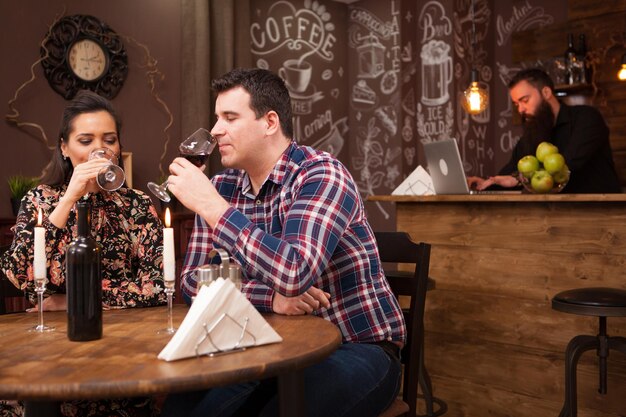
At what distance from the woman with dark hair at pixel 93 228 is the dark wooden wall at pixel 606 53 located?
3733mm

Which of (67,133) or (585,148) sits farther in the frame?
(585,148)

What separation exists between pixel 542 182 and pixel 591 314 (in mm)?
809

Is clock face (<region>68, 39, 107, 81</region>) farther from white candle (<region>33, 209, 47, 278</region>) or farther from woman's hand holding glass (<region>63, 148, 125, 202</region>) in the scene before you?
white candle (<region>33, 209, 47, 278</region>)

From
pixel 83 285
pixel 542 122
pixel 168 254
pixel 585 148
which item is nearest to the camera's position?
pixel 83 285

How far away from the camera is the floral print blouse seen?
6.16ft

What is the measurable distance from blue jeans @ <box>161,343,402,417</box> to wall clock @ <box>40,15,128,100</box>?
3.10m

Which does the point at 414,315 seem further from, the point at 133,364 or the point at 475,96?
the point at 475,96

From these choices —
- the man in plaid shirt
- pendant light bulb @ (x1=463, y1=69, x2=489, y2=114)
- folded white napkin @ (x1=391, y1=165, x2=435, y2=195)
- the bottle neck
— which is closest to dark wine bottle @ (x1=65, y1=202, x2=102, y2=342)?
the bottle neck

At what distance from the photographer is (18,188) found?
3779 mm

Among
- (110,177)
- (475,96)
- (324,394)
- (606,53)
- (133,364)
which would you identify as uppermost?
(606,53)

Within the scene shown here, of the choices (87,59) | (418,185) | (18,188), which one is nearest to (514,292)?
(418,185)

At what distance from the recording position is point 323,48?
599cm

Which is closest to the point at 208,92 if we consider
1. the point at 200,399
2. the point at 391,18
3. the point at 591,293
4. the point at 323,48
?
the point at 323,48

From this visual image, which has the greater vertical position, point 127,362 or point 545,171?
point 545,171
